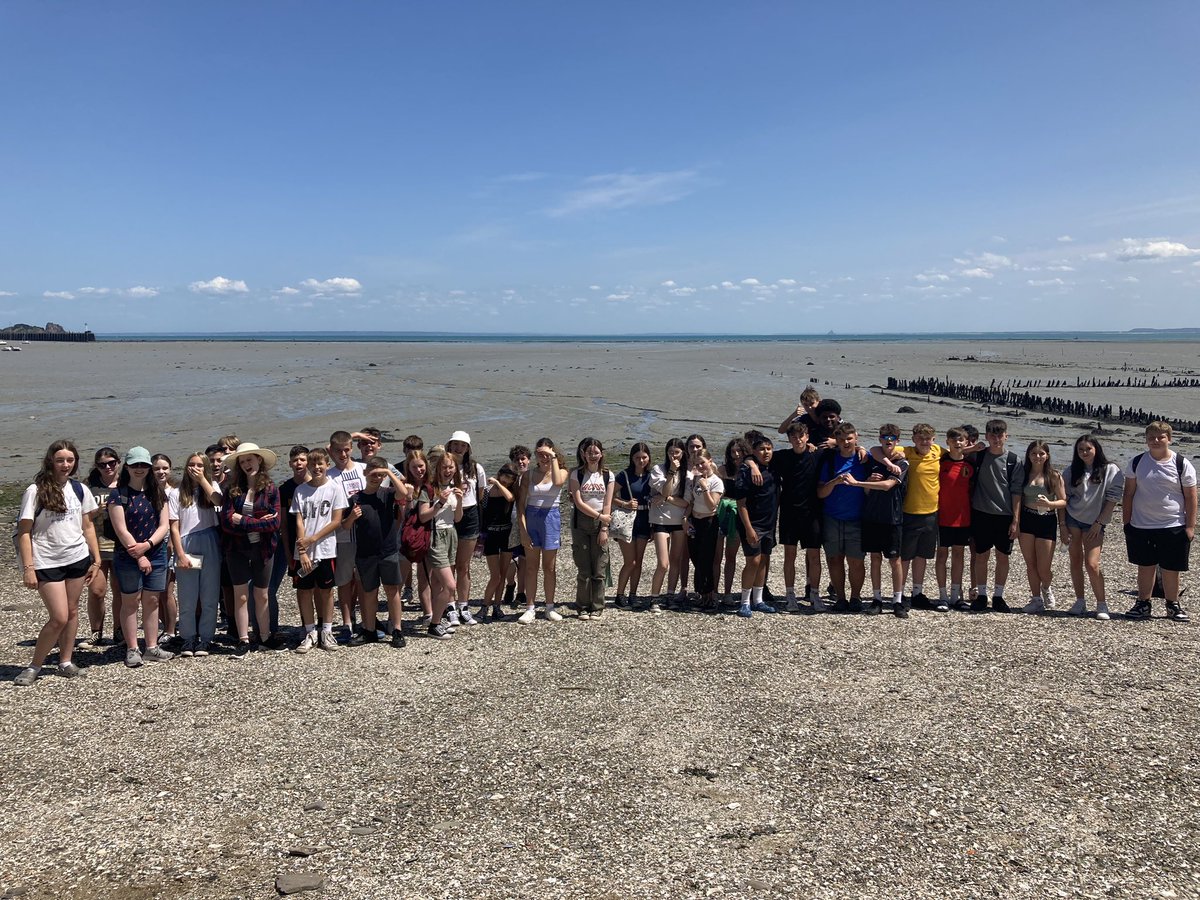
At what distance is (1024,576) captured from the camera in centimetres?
1063

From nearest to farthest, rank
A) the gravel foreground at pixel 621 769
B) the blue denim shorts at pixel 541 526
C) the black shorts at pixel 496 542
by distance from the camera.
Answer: the gravel foreground at pixel 621 769, the blue denim shorts at pixel 541 526, the black shorts at pixel 496 542

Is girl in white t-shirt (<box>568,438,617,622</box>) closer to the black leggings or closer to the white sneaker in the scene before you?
the black leggings

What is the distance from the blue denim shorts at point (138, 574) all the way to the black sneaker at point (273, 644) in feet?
3.45

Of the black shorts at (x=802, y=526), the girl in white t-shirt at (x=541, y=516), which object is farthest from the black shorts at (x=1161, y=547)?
the girl in white t-shirt at (x=541, y=516)

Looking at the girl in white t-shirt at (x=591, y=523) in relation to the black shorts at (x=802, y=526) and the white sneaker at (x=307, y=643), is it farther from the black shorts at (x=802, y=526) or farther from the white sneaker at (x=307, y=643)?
the white sneaker at (x=307, y=643)

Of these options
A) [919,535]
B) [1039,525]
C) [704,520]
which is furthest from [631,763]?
[1039,525]

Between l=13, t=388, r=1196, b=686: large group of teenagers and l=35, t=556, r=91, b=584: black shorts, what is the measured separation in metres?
0.09

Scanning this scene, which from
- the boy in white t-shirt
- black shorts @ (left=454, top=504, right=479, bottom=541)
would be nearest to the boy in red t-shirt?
black shorts @ (left=454, top=504, right=479, bottom=541)

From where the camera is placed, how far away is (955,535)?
346 inches

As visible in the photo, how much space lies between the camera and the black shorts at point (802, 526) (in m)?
8.71

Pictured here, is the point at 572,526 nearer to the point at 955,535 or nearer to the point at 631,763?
the point at 631,763

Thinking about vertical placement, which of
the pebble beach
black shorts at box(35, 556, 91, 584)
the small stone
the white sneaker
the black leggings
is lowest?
the small stone

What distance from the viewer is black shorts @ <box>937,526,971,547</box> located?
28.7 feet

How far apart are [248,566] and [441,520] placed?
1813mm
